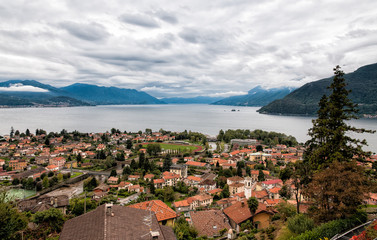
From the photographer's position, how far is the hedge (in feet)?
27.9

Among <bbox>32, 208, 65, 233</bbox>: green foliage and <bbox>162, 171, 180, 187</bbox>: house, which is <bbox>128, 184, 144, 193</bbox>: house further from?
<bbox>32, 208, 65, 233</bbox>: green foliage

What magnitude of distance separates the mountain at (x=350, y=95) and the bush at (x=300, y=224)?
15491 cm

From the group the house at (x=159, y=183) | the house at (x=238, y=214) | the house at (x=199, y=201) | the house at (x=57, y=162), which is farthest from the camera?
the house at (x=57, y=162)

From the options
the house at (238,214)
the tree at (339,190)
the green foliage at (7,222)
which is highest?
the tree at (339,190)

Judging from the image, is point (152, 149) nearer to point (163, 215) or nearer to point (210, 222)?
point (163, 215)

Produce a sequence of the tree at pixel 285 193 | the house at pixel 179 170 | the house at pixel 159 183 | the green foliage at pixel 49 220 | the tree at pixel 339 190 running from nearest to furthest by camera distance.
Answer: the tree at pixel 339 190
the green foliage at pixel 49 220
the tree at pixel 285 193
the house at pixel 159 183
the house at pixel 179 170

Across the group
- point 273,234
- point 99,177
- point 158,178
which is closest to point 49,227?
point 273,234

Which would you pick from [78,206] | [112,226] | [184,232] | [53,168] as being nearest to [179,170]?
[78,206]

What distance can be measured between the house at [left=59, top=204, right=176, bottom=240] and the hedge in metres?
5.44

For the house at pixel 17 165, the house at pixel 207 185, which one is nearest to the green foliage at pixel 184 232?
the house at pixel 207 185

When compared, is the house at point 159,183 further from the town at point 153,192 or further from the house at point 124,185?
the house at point 124,185

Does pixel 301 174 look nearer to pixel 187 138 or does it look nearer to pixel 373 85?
pixel 187 138

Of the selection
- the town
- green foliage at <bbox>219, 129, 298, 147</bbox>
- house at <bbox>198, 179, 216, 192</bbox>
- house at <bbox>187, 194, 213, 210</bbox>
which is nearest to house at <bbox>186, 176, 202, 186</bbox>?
the town

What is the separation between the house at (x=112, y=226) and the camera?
27.1 feet
